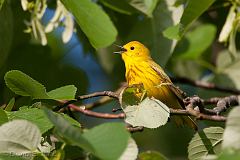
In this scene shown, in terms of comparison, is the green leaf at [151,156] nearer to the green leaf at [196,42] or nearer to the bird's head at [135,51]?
the bird's head at [135,51]

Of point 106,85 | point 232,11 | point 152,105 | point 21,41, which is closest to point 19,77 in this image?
point 152,105

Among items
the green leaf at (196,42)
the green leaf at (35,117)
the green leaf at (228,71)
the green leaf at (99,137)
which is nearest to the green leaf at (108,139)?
the green leaf at (99,137)

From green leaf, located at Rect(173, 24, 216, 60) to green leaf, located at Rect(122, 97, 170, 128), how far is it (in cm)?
203

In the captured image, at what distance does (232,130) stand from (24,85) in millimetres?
911

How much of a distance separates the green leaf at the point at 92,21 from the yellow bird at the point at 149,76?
486 millimetres

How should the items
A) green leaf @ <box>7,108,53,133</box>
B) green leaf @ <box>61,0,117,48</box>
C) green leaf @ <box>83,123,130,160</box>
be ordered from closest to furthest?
green leaf @ <box>83,123,130,160</box>, green leaf @ <box>7,108,53,133</box>, green leaf @ <box>61,0,117,48</box>

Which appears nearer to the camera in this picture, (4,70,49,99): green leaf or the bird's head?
(4,70,49,99): green leaf

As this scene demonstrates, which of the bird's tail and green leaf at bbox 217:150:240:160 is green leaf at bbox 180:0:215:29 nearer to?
the bird's tail

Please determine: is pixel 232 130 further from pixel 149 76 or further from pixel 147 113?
pixel 149 76

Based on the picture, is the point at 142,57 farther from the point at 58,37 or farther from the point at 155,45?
the point at 58,37

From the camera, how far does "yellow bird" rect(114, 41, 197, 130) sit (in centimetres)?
384

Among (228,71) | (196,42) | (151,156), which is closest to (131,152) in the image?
(151,156)

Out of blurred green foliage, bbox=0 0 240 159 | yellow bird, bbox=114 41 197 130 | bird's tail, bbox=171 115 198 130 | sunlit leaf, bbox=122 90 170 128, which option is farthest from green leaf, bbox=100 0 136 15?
sunlit leaf, bbox=122 90 170 128

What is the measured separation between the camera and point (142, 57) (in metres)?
4.47
